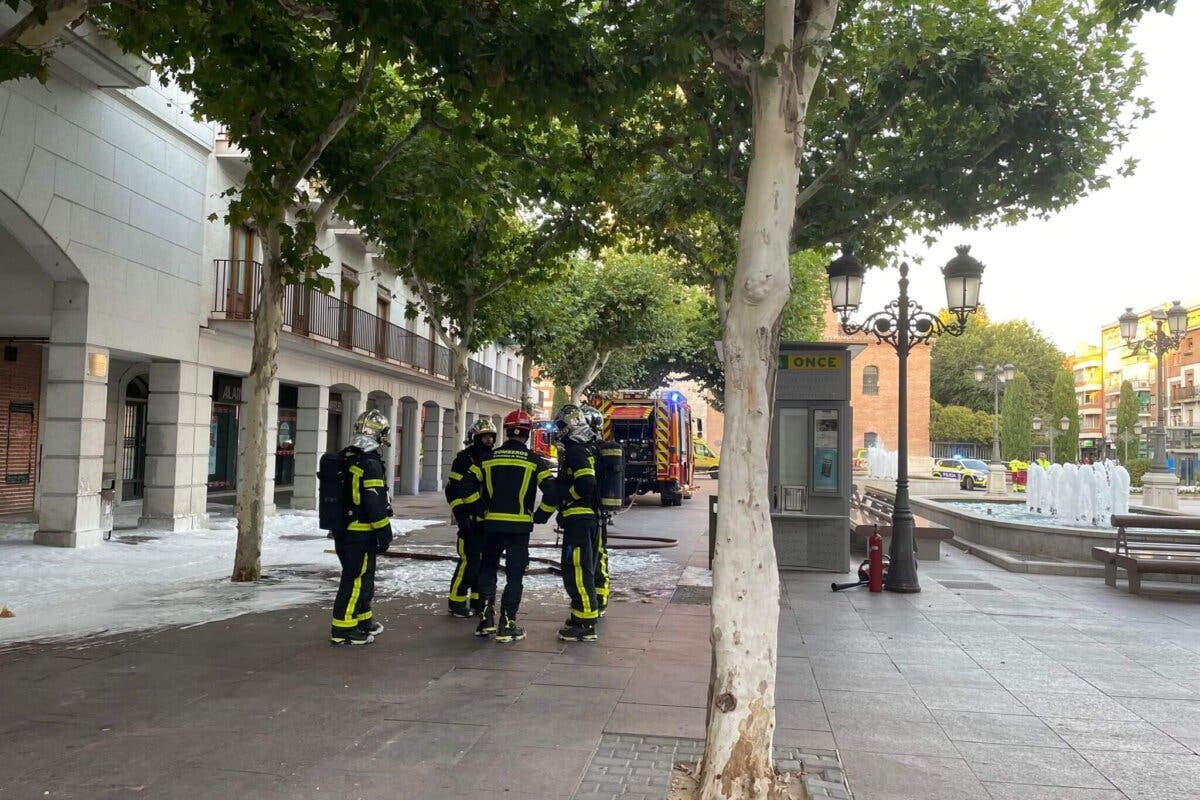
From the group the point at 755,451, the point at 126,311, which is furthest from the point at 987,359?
the point at 755,451

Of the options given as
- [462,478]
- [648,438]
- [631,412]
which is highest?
[631,412]

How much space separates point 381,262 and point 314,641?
17933 mm

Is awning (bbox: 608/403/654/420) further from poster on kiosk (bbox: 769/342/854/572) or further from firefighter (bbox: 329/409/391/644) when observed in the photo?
firefighter (bbox: 329/409/391/644)

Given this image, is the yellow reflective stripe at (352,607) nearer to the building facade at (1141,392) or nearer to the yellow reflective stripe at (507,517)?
the yellow reflective stripe at (507,517)

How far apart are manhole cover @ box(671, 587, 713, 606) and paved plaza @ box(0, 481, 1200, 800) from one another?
720 millimetres

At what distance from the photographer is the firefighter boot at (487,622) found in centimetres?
717

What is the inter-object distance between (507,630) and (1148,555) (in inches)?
333

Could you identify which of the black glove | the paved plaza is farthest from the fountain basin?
the black glove

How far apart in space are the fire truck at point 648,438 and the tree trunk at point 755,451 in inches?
760

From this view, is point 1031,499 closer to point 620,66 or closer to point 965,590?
point 965,590

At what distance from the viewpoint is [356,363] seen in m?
21.5

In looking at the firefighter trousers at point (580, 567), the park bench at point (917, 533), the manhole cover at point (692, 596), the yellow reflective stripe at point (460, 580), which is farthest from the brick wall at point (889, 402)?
the firefighter trousers at point (580, 567)

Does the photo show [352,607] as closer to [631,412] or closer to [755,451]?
[755,451]

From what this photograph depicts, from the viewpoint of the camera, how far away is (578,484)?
729 cm
